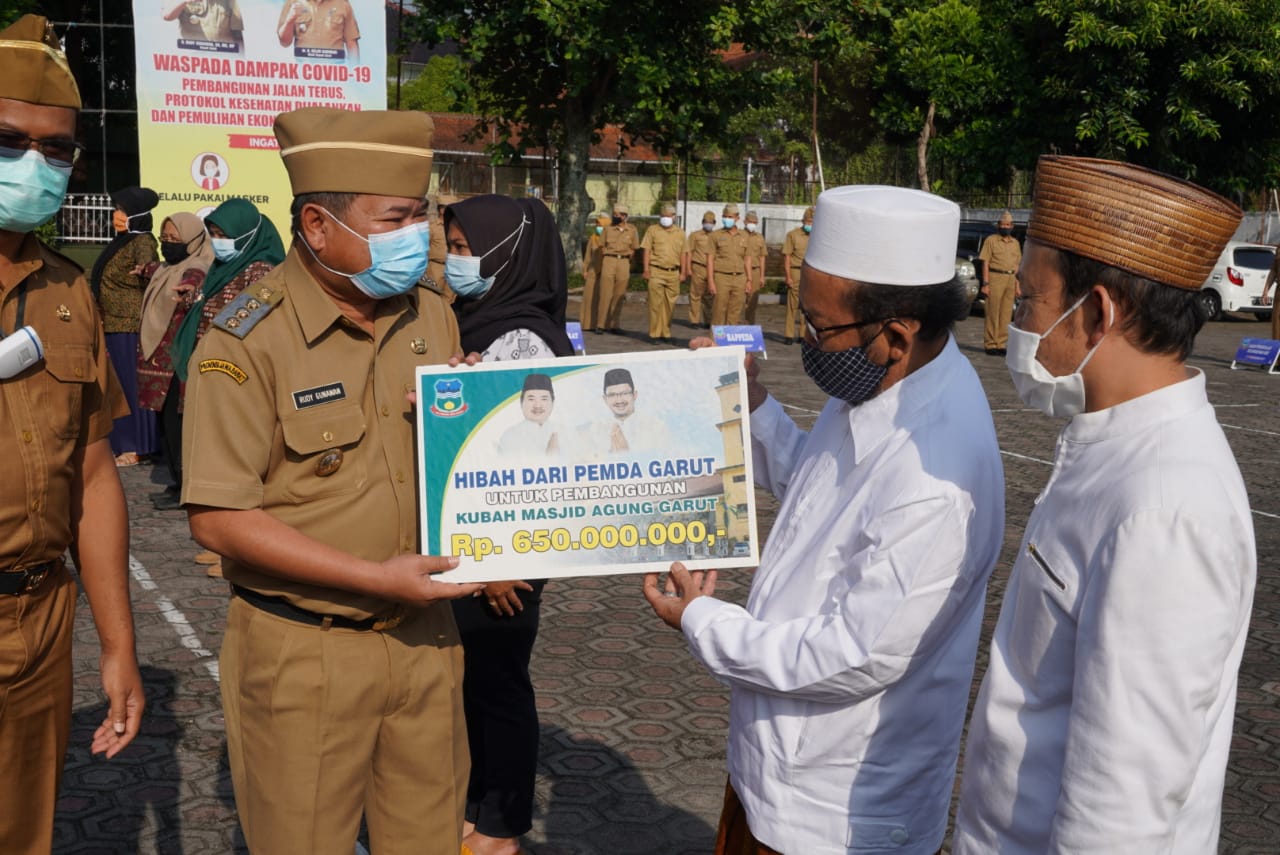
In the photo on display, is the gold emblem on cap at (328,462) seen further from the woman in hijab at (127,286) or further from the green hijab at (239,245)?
the woman in hijab at (127,286)

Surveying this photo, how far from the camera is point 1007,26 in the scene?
31.1 m

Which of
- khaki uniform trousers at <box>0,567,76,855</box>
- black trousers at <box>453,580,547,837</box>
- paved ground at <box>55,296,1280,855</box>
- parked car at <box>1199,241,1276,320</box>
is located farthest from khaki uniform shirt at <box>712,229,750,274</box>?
khaki uniform trousers at <box>0,567,76,855</box>

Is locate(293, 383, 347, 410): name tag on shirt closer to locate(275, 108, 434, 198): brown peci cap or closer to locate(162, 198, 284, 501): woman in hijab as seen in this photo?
locate(275, 108, 434, 198): brown peci cap

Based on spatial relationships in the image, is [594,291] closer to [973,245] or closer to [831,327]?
[973,245]

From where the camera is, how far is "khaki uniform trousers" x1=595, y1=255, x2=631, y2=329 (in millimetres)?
21953

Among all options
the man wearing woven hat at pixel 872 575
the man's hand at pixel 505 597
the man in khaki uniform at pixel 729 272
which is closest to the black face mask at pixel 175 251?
the man's hand at pixel 505 597

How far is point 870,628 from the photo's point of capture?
2.28 metres

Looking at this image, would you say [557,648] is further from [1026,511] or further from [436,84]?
[436,84]

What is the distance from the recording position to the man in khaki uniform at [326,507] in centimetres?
267

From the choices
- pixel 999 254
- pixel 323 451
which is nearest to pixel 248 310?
pixel 323 451

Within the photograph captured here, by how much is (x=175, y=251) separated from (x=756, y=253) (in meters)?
13.7

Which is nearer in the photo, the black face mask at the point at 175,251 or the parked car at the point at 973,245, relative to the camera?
the black face mask at the point at 175,251

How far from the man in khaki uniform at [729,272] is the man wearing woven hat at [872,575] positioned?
18846 mm

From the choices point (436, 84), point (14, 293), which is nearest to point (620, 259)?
point (14, 293)
